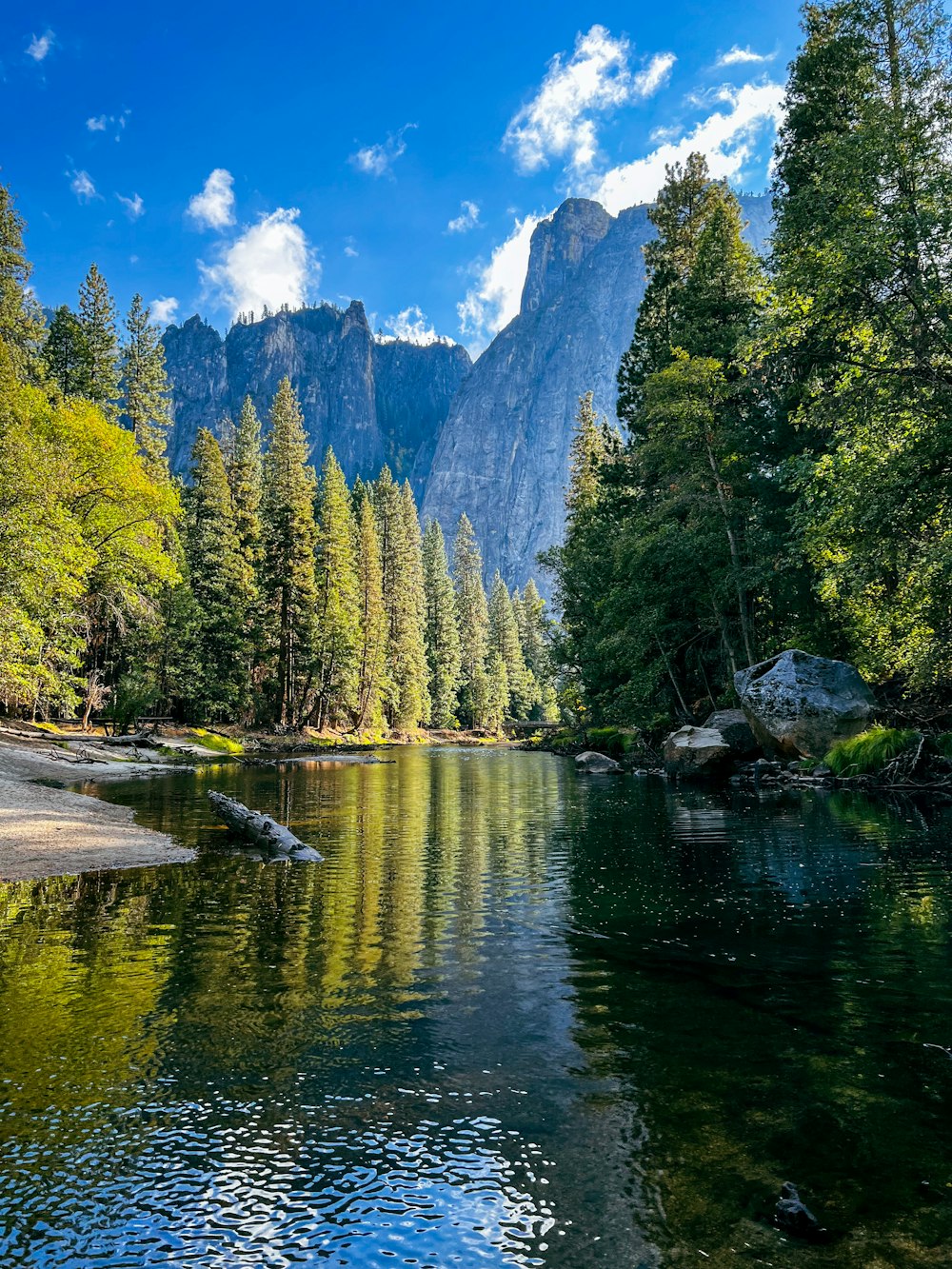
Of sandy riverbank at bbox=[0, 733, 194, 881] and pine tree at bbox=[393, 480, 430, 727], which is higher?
pine tree at bbox=[393, 480, 430, 727]

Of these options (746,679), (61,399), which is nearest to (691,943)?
(746,679)

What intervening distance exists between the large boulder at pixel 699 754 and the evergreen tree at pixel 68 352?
39.6 m

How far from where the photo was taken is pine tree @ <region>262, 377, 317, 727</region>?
163 feet

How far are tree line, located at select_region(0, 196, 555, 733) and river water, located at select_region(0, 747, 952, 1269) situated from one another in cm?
Answer: 1550

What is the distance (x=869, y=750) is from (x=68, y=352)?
47037 millimetres

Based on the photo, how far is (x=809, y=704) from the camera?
63.6 ft

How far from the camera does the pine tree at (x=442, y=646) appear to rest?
80625mm

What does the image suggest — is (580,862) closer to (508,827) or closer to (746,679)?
(508,827)

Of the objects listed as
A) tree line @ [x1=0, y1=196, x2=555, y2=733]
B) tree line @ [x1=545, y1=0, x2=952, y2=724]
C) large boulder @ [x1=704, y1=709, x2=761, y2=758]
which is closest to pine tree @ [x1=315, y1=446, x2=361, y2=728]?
tree line @ [x1=0, y1=196, x2=555, y2=733]

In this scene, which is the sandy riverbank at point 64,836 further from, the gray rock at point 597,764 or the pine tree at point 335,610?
the pine tree at point 335,610

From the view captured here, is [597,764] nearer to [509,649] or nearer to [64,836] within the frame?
[64,836]

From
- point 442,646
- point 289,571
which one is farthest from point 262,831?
point 442,646

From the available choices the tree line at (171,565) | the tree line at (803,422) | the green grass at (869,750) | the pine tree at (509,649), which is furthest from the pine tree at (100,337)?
the pine tree at (509,649)

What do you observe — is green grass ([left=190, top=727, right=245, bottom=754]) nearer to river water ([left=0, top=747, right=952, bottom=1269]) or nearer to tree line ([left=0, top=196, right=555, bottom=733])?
tree line ([left=0, top=196, right=555, bottom=733])
